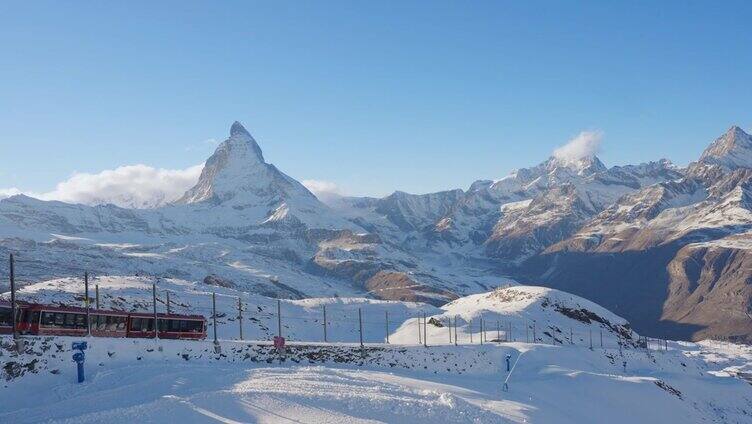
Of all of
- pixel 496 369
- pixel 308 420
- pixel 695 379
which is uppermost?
pixel 308 420

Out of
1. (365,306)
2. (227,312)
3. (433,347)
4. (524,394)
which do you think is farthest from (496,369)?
(365,306)

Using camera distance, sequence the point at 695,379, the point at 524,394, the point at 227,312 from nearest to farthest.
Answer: the point at 524,394, the point at 695,379, the point at 227,312

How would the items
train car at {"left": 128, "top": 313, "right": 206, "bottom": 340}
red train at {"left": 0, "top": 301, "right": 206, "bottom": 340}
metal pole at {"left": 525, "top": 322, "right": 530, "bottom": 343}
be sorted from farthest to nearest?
metal pole at {"left": 525, "top": 322, "right": 530, "bottom": 343} → train car at {"left": 128, "top": 313, "right": 206, "bottom": 340} → red train at {"left": 0, "top": 301, "right": 206, "bottom": 340}

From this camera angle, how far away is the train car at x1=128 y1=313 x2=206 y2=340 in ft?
203

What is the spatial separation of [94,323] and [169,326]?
27.5ft

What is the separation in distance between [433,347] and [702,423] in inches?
983

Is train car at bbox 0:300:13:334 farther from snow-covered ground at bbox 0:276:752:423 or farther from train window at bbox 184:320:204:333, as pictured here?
train window at bbox 184:320:204:333

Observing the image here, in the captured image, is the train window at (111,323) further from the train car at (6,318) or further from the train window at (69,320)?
the train car at (6,318)

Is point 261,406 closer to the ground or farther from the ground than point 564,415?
farther from the ground

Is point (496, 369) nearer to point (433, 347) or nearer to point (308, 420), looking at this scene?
point (433, 347)

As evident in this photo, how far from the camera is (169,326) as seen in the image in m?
64.1

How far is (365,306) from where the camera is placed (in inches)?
6186

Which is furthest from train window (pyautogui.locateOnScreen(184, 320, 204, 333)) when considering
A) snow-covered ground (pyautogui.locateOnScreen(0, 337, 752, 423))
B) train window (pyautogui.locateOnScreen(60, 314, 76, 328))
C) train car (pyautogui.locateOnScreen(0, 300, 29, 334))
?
train car (pyautogui.locateOnScreen(0, 300, 29, 334))

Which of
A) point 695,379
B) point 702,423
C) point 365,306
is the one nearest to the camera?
point 702,423
